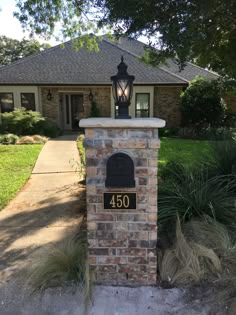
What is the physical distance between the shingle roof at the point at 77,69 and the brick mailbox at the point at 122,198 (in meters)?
14.4

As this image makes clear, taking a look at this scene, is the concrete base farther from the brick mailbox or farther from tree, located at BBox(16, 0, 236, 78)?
tree, located at BBox(16, 0, 236, 78)

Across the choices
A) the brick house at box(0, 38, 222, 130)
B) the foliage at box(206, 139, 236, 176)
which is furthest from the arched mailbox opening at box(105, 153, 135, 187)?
the brick house at box(0, 38, 222, 130)

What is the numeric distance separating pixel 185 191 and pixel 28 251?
6.67 ft

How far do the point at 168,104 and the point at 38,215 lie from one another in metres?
13.6

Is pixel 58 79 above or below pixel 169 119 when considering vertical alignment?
above

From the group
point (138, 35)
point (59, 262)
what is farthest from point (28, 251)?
point (138, 35)

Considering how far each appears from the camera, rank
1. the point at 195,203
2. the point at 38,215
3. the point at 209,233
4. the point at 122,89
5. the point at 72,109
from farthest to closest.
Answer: the point at 72,109, the point at 38,215, the point at 195,203, the point at 209,233, the point at 122,89

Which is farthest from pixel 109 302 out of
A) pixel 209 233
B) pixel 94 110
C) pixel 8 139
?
pixel 94 110

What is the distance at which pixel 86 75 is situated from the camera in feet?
57.7

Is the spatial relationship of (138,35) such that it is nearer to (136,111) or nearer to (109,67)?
(136,111)

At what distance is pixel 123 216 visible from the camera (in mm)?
3014

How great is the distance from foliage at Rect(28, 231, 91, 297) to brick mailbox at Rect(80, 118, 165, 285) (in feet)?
0.53

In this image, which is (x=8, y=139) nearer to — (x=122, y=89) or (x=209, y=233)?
(x=122, y=89)

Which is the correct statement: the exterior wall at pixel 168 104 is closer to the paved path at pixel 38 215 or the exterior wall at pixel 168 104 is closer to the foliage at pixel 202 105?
the foliage at pixel 202 105
